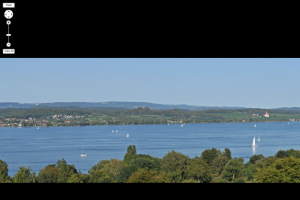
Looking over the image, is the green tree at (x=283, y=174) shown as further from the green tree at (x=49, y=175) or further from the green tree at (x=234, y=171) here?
the green tree at (x=49, y=175)

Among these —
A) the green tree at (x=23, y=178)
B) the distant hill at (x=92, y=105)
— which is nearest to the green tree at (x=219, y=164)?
the green tree at (x=23, y=178)

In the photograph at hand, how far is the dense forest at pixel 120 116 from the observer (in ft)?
239

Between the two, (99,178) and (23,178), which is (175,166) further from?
(23,178)

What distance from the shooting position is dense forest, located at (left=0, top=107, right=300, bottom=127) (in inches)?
2867

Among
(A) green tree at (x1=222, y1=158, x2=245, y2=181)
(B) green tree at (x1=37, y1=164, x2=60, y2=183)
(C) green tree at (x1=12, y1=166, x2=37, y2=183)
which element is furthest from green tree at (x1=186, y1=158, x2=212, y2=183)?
(C) green tree at (x1=12, y1=166, x2=37, y2=183)

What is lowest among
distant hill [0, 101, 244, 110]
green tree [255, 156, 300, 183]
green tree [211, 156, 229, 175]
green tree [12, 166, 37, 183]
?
green tree [211, 156, 229, 175]

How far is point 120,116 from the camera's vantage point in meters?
78.8

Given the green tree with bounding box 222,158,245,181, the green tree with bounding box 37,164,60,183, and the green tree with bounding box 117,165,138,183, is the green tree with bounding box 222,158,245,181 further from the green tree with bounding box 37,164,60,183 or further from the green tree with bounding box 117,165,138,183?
the green tree with bounding box 37,164,60,183
